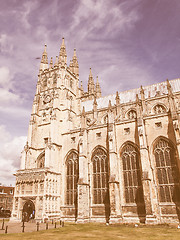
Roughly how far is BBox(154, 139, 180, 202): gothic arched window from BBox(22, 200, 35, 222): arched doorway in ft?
58.7

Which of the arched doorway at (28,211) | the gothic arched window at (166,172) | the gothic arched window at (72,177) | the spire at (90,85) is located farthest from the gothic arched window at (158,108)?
the arched doorway at (28,211)

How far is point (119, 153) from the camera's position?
1116 inches

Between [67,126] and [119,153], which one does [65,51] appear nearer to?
[67,126]

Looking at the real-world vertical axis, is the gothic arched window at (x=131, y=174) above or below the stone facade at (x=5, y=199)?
above

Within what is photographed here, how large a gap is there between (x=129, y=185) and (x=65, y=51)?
31863mm

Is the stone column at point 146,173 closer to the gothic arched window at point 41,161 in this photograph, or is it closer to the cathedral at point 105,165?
the cathedral at point 105,165

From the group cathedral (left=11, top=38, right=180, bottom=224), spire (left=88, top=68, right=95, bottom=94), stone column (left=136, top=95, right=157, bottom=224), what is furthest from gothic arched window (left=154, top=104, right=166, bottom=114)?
spire (left=88, top=68, right=95, bottom=94)

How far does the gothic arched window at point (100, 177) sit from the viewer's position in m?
27.7

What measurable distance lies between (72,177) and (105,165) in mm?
5915

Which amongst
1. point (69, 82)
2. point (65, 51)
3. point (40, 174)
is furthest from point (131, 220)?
point (65, 51)

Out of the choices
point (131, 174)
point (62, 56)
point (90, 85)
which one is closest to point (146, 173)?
point (131, 174)

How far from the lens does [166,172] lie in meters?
24.8

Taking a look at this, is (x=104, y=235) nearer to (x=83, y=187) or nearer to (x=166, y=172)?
→ (x=83, y=187)

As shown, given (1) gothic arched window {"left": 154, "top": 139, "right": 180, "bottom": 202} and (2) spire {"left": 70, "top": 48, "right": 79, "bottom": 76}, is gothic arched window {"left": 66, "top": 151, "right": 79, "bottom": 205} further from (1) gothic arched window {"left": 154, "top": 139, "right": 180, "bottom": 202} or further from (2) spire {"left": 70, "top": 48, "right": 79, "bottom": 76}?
(2) spire {"left": 70, "top": 48, "right": 79, "bottom": 76}
